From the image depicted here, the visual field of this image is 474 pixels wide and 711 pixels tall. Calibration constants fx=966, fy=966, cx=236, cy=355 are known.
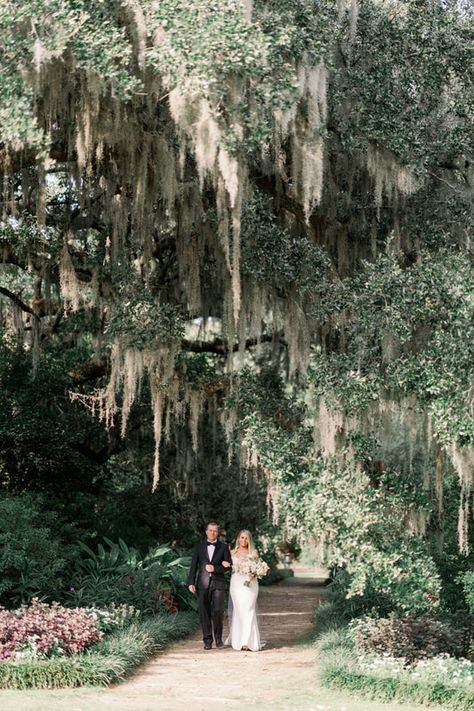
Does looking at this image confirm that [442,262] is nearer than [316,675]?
No

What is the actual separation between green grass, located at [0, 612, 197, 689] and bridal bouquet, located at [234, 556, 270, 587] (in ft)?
4.14

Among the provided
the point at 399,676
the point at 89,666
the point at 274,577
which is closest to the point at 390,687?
the point at 399,676

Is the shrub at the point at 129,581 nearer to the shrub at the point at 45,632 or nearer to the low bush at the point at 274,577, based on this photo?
the shrub at the point at 45,632

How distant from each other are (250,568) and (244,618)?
523 mm

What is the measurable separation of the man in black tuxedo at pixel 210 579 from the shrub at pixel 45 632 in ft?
4.41

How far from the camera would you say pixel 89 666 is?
7.99 m

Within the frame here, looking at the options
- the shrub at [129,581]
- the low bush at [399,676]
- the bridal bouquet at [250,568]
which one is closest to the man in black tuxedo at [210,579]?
the bridal bouquet at [250,568]

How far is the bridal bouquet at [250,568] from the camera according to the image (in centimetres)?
1024

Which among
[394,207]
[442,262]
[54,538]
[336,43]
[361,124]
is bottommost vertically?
[54,538]

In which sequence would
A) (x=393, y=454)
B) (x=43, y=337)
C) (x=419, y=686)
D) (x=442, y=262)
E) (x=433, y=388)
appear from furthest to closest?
(x=393, y=454) → (x=43, y=337) → (x=442, y=262) → (x=433, y=388) → (x=419, y=686)

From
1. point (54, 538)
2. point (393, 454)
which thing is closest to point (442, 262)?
point (54, 538)

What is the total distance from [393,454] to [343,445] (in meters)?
10.8

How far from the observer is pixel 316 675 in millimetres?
8344

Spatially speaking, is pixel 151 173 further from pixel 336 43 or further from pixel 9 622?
pixel 9 622
